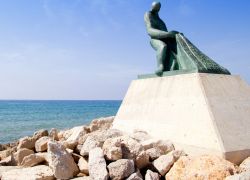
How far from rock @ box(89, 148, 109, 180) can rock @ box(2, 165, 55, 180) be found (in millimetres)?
724

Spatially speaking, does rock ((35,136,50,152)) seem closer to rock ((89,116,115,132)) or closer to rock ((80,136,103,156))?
rock ((80,136,103,156))

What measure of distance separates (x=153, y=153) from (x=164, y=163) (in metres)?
0.34

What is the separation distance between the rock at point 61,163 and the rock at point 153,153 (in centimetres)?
109

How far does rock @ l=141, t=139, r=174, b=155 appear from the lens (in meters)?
5.64

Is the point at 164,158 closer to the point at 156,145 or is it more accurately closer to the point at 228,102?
the point at 156,145

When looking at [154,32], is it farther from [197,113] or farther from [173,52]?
[197,113]

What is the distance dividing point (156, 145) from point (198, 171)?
3.63ft

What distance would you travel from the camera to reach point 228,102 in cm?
614

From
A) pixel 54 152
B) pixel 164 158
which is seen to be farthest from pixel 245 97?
pixel 54 152

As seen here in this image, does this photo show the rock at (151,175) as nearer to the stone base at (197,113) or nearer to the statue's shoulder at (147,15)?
the stone base at (197,113)

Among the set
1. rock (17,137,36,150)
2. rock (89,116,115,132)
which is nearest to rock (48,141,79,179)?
rock (17,137,36,150)

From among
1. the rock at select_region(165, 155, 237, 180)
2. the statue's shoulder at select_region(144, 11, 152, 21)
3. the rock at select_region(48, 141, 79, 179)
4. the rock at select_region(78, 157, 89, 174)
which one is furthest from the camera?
the statue's shoulder at select_region(144, 11, 152, 21)

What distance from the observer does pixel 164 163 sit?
510 centimetres

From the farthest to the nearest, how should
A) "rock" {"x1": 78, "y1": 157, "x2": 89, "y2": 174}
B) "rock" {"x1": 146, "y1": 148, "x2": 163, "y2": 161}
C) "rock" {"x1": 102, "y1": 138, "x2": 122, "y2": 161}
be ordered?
"rock" {"x1": 146, "y1": 148, "x2": 163, "y2": 161} → "rock" {"x1": 78, "y1": 157, "x2": 89, "y2": 174} → "rock" {"x1": 102, "y1": 138, "x2": 122, "y2": 161}
